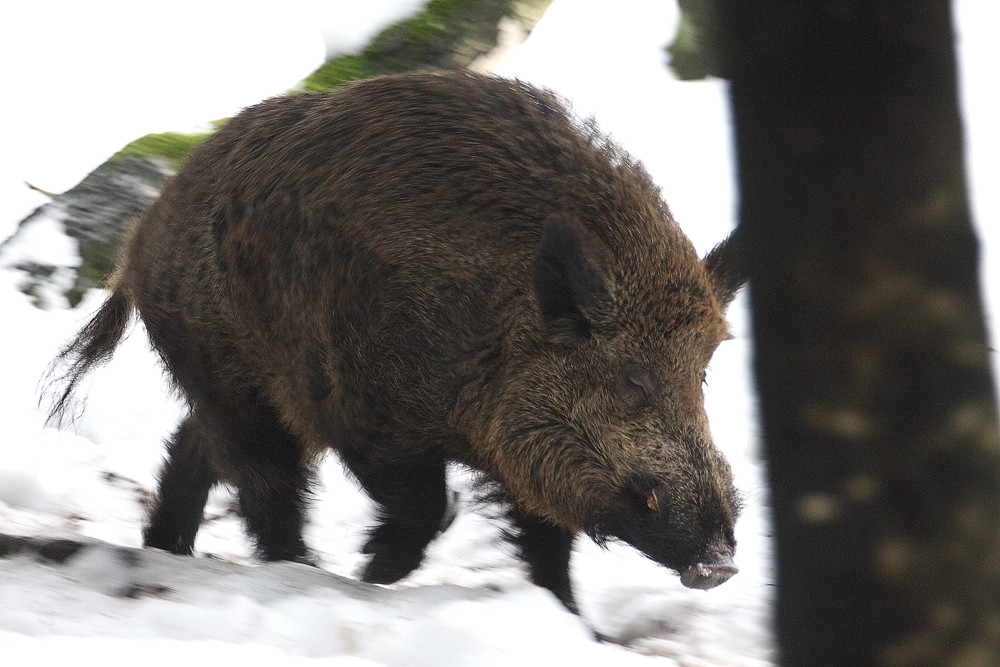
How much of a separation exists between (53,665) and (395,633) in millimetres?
933

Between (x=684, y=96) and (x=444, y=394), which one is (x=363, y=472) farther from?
(x=684, y=96)

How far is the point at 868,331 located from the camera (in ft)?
4.07

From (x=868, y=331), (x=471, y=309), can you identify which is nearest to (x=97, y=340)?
(x=471, y=309)

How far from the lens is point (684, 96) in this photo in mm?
8617

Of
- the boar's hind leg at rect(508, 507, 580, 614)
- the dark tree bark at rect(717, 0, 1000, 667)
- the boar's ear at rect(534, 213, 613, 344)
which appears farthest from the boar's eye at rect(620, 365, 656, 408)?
the dark tree bark at rect(717, 0, 1000, 667)

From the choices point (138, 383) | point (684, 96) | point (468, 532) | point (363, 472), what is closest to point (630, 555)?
point (468, 532)

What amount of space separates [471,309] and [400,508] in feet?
2.34

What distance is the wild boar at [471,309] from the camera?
3453mm

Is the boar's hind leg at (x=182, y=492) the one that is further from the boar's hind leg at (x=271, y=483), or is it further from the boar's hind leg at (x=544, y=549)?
the boar's hind leg at (x=544, y=549)

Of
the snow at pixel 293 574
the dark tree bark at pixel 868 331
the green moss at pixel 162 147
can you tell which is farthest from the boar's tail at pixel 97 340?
the dark tree bark at pixel 868 331

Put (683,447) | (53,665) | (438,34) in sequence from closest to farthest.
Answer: (53,665)
(683,447)
(438,34)

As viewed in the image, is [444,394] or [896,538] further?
[444,394]

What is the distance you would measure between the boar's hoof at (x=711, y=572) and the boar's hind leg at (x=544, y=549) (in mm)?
861

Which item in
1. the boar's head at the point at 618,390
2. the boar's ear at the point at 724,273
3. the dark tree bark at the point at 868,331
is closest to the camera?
the dark tree bark at the point at 868,331
